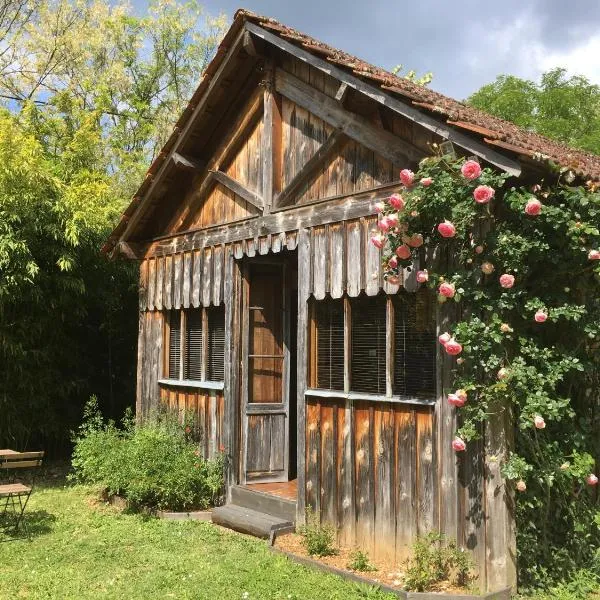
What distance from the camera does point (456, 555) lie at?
530 cm

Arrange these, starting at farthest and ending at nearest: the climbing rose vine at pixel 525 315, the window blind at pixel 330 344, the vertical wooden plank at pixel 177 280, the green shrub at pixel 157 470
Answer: the vertical wooden plank at pixel 177 280 → the green shrub at pixel 157 470 → the window blind at pixel 330 344 → the climbing rose vine at pixel 525 315

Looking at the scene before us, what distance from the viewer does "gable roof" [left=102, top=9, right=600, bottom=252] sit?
5.00 m

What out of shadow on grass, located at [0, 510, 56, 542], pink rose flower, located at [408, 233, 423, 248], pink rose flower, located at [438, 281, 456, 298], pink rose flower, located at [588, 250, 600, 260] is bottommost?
shadow on grass, located at [0, 510, 56, 542]

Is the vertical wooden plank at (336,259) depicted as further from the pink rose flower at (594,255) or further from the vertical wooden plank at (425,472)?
the pink rose flower at (594,255)

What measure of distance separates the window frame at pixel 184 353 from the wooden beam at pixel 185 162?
6.55 ft

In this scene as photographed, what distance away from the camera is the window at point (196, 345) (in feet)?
28.6

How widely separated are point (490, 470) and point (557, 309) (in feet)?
4.76

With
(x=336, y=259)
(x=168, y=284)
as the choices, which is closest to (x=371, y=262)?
(x=336, y=259)

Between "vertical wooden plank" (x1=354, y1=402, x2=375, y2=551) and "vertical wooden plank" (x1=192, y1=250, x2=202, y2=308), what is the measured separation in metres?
3.40

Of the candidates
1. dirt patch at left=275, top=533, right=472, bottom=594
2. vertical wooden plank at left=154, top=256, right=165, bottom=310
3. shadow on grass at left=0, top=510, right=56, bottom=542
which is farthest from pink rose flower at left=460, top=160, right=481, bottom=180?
shadow on grass at left=0, top=510, right=56, bottom=542

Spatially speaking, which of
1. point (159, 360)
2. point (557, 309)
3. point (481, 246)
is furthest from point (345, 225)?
point (159, 360)

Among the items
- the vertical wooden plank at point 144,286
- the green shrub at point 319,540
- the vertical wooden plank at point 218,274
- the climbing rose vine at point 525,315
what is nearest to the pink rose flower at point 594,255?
the climbing rose vine at point 525,315

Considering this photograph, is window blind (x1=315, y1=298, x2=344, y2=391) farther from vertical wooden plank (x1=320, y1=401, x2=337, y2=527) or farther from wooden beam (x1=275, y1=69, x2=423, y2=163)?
wooden beam (x1=275, y1=69, x2=423, y2=163)

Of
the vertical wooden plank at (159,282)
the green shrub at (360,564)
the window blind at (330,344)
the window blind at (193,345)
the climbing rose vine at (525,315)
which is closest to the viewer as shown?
the climbing rose vine at (525,315)
